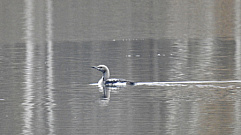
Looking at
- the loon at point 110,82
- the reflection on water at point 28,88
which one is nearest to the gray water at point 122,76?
the reflection on water at point 28,88

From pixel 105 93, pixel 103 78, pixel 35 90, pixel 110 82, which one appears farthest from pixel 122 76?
pixel 35 90

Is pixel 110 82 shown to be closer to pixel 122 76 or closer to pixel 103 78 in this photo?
pixel 103 78

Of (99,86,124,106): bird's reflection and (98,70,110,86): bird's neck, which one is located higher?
(98,70,110,86): bird's neck

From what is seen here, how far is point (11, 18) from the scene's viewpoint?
47156 millimetres

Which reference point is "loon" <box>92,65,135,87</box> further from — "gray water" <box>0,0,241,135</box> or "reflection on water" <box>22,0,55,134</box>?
"reflection on water" <box>22,0,55,134</box>

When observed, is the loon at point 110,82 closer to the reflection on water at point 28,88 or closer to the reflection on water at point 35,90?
the reflection on water at point 35,90

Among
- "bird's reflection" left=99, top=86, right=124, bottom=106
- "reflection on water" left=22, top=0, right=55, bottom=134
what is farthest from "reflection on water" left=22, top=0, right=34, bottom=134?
"bird's reflection" left=99, top=86, right=124, bottom=106

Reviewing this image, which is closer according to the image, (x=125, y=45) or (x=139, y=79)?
(x=139, y=79)

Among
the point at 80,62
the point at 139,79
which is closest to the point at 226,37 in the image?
the point at 80,62

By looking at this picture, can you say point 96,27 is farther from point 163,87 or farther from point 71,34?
point 163,87

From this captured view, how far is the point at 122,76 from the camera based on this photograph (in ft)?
63.7

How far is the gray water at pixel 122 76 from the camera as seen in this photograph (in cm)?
1312

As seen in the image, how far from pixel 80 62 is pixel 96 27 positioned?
1567cm

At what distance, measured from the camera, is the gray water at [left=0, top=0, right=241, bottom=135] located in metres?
13.1
